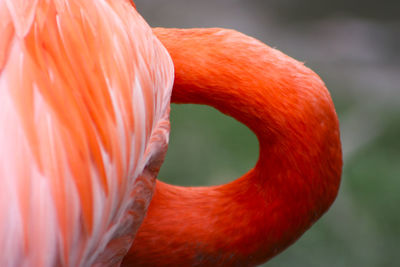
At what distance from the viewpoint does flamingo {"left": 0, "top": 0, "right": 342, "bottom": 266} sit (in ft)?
1.44

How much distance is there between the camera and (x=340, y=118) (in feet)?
7.45

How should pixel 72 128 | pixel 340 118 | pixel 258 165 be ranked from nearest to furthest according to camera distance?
pixel 72 128 → pixel 258 165 → pixel 340 118

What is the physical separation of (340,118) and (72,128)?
1980mm

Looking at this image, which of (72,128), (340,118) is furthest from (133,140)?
(340,118)

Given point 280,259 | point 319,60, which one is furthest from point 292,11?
point 280,259

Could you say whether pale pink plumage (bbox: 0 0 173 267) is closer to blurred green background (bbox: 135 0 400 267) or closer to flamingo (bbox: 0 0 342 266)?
flamingo (bbox: 0 0 342 266)

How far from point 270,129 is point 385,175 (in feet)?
4.60

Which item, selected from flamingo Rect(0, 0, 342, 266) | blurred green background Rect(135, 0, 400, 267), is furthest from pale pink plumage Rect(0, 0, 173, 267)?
blurred green background Rect(135, 0, 400, 267)

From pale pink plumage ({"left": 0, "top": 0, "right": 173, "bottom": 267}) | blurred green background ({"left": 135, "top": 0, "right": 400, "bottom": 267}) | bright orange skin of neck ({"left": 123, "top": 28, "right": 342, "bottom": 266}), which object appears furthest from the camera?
blurred green background ({"left": 135, "top": 0, "right": 400, "bottom": 267})

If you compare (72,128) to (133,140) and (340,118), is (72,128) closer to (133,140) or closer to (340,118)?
(133,140)

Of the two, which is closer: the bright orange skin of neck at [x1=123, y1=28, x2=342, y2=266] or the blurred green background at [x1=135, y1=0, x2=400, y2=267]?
the bright orange skin of neck at [x1=123, y1=28, x2=342, y2=266]

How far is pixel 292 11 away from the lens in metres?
2.78

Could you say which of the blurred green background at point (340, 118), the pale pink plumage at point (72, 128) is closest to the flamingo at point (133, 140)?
the pale pink plumage at point (72, 128)

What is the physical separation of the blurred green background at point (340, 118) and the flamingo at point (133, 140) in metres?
0.95
